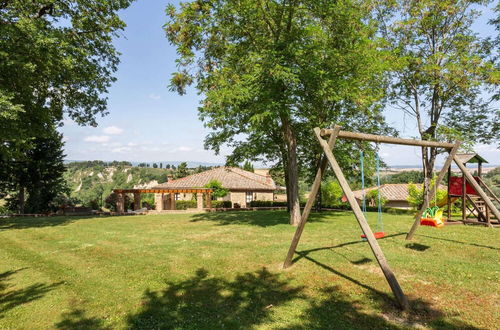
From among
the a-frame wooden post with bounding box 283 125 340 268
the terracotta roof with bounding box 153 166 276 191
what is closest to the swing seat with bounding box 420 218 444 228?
the a-frame wooden post with bounding box 283 125 340 268

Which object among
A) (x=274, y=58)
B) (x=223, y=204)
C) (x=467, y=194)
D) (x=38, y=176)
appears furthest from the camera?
(x=223, y=204)

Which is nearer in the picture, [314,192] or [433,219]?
[314,192]

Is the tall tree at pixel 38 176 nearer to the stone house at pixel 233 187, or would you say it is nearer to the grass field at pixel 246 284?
the stone house at pixel 233 187

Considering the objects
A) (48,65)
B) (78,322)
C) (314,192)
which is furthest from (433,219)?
(48,65)

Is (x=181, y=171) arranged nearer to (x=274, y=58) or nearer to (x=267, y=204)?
(x=267, y=204)

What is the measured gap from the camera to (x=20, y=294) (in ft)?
20.9

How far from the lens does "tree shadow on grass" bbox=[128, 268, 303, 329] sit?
4863 mm

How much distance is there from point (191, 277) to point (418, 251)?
24.2 ft

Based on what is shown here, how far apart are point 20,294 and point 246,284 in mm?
5204

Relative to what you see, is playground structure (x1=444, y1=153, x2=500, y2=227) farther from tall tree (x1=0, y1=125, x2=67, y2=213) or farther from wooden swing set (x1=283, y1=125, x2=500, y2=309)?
tall tree (x1=0, y1=125, x2=67, y2=213)

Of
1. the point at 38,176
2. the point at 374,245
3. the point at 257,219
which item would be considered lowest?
the point at 257,219

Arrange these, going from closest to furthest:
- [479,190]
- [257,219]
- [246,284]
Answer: [246,284]
[479,190]
[257,219]

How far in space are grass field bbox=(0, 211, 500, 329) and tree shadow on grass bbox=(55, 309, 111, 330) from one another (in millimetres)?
18

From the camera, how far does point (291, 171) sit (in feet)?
49.9
